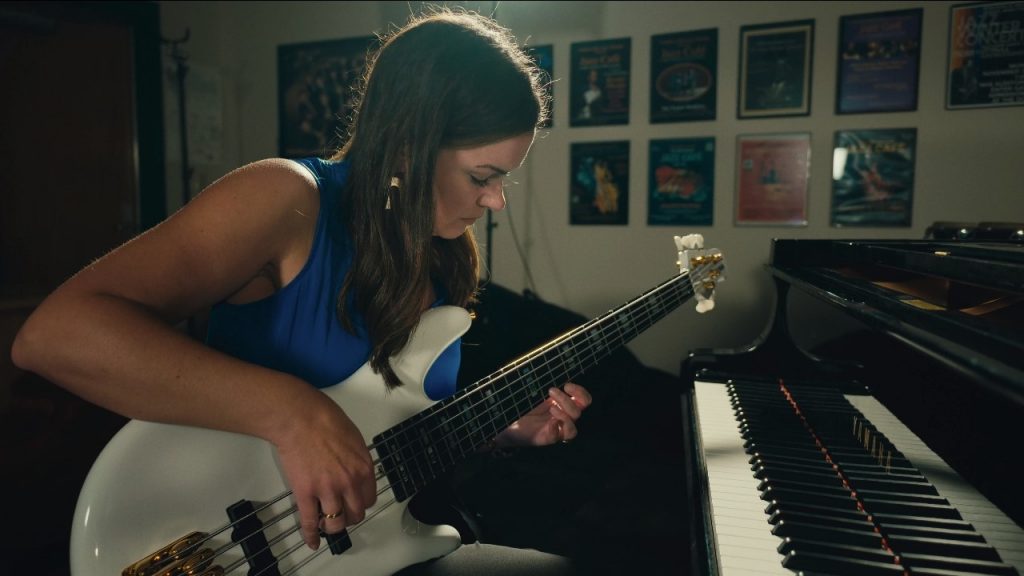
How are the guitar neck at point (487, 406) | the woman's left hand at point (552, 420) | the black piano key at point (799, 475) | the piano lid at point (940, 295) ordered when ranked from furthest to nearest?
the woman's left hand at point (552, 420) < the guitar neck at point (487, 406) < the black piano key at point (799, 475) < the piano lid at point (940, 295)

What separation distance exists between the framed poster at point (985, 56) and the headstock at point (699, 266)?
6.19 ft

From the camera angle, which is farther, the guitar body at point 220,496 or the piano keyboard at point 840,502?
the guitar body at point 220,496

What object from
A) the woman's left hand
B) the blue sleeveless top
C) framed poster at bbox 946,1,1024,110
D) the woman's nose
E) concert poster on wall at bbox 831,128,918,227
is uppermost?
framed poster at bbox 946,1,1024,110

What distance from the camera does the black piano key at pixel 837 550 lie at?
2.19 feet

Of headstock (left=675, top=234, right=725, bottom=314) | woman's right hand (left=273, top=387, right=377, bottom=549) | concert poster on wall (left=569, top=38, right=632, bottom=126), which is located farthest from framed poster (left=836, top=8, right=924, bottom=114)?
woman's right hand (left=273, top=387, right=377, bottom=549)

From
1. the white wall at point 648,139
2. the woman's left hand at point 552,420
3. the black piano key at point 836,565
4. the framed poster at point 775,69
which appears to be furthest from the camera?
the framed poster at point 775,69

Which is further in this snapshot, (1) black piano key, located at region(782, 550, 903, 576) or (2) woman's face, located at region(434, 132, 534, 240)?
(2) woman's face, located at region(434, 132, 534, 240)

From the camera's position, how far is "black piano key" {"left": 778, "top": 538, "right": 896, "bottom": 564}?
0.67 metres

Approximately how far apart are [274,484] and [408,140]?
23.4 inches

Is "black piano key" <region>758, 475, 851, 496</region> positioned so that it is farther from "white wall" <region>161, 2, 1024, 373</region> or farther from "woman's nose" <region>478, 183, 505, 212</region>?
"white wall" <region>161, 2, 1024, 373</region>

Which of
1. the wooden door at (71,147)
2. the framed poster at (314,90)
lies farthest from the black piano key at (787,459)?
the framed poster at (314,90)

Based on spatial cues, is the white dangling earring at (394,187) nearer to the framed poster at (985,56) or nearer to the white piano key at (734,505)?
the white piano key at (734,505)

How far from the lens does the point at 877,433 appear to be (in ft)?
3.36

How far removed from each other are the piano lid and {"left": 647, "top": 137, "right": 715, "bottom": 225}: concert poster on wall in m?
1.82
